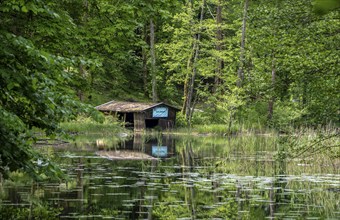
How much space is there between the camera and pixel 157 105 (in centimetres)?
4294

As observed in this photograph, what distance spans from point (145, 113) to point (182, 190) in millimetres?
28569

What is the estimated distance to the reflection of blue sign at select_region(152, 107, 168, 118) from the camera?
43156mm

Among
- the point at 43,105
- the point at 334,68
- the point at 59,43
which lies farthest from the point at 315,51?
the point at 43,105

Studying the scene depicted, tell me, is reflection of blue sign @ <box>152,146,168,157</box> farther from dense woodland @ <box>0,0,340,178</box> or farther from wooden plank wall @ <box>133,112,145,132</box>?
wooden plank wall @ <box>133,112,145,132</box>

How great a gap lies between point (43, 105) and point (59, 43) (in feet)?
12.5

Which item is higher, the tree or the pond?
the tree

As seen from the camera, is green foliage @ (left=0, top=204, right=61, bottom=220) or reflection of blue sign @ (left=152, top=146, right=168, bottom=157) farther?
reflection of blue sign @ (left=152, top=146, right=168, bottom=157)

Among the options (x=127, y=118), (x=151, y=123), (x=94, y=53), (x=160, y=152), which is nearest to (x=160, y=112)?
(x=151, y=123)

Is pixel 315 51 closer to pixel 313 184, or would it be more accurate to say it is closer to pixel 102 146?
pixel 313 184

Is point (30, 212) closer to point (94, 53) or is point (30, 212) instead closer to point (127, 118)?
point (94, 53)

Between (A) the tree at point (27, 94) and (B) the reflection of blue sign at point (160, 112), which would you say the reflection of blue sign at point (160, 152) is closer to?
(B) the reflection of blue sign at point (160, 112)

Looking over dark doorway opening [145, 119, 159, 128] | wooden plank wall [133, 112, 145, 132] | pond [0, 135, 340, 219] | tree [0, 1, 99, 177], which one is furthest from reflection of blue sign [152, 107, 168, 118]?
tree [0, 1, 99, 177]

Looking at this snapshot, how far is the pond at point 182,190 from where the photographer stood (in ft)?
37.6

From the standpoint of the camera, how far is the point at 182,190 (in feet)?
46.4
